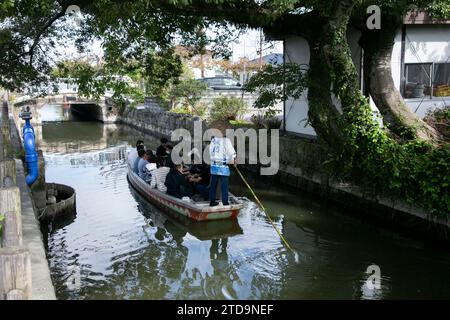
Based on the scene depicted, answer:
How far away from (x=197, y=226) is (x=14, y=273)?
22.8ft

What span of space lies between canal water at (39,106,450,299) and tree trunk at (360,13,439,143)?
2.30m

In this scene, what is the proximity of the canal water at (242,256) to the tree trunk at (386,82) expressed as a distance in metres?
2.30

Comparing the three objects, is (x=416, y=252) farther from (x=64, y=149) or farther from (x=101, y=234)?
(x=64, y=149)

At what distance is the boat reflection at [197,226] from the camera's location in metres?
10.6

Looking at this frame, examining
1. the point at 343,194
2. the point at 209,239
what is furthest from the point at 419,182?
the point at 209,239

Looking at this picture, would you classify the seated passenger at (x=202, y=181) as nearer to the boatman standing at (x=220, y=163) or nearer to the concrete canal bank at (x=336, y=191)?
the boatman standing at (x=220, y=163)

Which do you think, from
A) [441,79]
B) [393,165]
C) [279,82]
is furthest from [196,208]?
[441,79]

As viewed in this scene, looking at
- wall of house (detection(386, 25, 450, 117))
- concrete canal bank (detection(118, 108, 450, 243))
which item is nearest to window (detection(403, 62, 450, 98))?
wall of house (detection(386, 25, 450, 117))

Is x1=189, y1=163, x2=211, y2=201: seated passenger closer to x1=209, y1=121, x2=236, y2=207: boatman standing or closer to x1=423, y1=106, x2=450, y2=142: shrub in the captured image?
x1=209, y1=121, x2=236, y2=207: boatman standing

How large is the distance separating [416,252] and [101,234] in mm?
6436

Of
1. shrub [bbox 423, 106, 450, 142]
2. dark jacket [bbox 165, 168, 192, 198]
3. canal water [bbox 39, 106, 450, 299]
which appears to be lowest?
canal water [bbox 39, 106, 450, 299]

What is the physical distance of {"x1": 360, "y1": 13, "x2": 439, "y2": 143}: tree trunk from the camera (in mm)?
10602

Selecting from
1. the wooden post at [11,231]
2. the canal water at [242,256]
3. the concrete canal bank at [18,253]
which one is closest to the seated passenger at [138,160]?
the canal water at [242,256]

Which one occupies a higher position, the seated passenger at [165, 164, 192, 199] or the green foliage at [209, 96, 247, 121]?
the green foliage at [209, 96, 247, 121]
